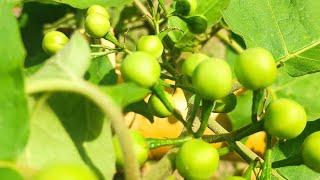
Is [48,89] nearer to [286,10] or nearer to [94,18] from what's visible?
[94,18]

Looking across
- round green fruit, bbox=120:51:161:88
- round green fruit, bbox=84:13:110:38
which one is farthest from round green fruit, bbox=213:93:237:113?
round green fruit, bbox=84:13:110:38

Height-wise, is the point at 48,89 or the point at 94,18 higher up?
the point at 48,89

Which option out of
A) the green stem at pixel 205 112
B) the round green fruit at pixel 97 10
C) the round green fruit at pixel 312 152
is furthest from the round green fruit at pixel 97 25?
the round green fruit at pixel 312 152

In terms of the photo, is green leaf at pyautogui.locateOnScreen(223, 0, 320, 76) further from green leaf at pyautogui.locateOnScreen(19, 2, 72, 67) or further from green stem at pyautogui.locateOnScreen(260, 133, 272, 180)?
green leaf at pyautogui.locateOnScreen(19, 2, 72, 67)

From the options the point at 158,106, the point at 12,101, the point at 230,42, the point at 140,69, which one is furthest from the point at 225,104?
the point at 230,42

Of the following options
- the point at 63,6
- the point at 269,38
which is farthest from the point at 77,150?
the point at 63,6

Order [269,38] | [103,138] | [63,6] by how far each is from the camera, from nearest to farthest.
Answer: [103,138] < [269,38] < [63,6]

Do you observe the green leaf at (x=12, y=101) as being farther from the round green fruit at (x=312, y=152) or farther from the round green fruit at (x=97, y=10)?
the round green fruit at (x=97, y=10)

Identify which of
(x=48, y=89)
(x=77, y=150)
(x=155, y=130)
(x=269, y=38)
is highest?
(x=48, y=89)
